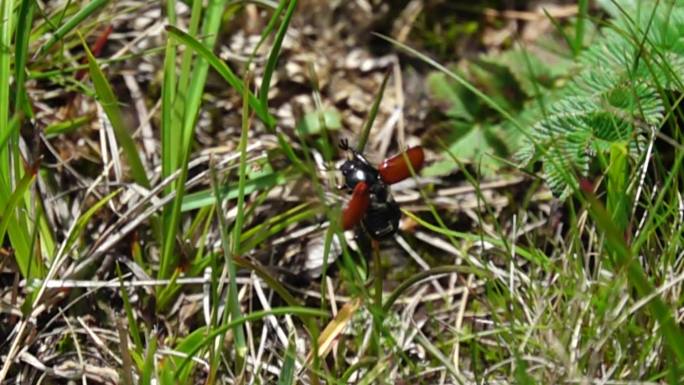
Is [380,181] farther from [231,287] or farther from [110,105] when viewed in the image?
[110,105]

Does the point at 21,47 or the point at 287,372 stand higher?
the point at 21,47

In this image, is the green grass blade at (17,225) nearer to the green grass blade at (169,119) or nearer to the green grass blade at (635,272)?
the green grass blade at (169,119)

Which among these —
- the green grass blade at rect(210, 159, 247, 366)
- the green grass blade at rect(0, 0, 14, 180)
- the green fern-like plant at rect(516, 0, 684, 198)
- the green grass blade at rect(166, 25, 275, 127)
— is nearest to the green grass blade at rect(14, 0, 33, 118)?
the green grass blade at rect(0, 0, 14, 180)

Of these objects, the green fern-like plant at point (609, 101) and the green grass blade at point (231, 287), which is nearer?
the green grass blade at point (231, 287)

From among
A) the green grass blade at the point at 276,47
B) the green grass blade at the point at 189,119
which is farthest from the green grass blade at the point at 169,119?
the green grass blade at the point at 276,47

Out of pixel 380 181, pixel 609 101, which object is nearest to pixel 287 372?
pixel 380 181

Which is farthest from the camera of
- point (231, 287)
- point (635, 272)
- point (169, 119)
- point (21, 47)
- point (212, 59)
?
point (169, 119)

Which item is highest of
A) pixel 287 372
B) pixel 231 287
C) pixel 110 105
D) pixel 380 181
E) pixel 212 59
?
pixel 212 59

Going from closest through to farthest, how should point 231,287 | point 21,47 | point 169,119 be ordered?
point 231,287 → point 21,47 → point 169,119
